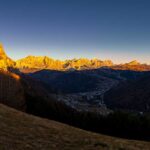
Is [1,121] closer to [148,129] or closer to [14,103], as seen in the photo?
[148,129]

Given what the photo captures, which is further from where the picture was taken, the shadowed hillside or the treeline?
the shadowed hillside

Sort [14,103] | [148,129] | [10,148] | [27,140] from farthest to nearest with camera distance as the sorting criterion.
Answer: [14,103] → [148,129] → [27,140] → [10,148]

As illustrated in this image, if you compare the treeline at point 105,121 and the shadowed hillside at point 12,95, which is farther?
the shadowed hillside at point 12,95

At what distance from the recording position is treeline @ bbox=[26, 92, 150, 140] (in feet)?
368

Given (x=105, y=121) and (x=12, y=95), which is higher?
(x=12, y=95)

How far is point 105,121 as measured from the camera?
119 meters

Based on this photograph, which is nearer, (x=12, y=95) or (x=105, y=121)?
(x=105, y=121)

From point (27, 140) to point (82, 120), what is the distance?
97.6m

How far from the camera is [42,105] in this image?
13525cm

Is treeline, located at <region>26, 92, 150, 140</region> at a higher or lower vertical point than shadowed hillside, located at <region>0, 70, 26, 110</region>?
lower

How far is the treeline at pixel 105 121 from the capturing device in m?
112

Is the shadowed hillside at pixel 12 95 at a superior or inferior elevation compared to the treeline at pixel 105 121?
superior

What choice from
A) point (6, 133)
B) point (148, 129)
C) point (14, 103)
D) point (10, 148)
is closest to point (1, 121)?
point (6, 133)

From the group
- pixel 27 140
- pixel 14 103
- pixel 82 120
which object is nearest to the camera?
pixel 27 140
